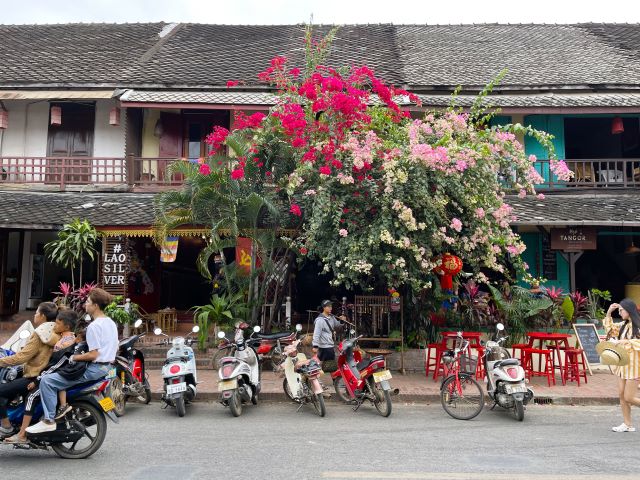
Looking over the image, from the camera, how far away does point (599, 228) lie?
40.9 feet

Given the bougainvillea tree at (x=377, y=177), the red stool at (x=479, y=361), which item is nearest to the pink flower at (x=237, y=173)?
the bougainvillea tree at (x=377, y=177)

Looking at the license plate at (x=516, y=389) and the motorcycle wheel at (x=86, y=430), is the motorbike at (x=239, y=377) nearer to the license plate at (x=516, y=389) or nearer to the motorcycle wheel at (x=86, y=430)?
the motorcycle wheel at (x=86, y=430)

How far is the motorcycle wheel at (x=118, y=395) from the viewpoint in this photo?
23.3 feet

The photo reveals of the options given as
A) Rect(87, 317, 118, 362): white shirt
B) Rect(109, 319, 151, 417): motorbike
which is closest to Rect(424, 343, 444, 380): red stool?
Rect(109, 319, 151, 417): motorbike

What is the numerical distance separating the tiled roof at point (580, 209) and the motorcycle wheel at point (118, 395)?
791cm

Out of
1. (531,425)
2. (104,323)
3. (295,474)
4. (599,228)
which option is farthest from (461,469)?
(599,228)

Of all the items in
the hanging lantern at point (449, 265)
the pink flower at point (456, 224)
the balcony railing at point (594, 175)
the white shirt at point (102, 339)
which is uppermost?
the balcony railing at point (594, 175)

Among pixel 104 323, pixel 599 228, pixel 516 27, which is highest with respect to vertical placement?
pixel 516 27

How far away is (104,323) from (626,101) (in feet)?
42.3

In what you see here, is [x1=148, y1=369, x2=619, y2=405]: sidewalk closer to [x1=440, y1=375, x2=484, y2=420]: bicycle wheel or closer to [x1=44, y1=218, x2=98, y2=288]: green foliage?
[x1=440, y1=375, x2=484, y2=420]: bicycle wheel

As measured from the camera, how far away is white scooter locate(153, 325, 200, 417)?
23.6 ft

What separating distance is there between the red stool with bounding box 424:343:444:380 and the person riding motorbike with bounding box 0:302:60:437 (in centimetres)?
639

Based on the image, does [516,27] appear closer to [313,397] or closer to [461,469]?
[313,397]

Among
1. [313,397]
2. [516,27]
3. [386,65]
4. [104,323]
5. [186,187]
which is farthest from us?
[516,27]
